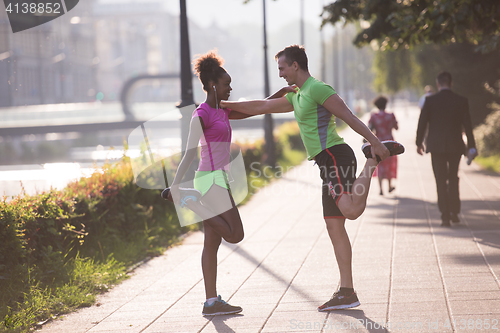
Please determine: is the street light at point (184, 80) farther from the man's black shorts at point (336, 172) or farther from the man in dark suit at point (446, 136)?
the man's black shorts at point (336, 172)

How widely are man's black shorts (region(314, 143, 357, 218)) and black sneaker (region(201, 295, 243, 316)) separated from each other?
101 cm

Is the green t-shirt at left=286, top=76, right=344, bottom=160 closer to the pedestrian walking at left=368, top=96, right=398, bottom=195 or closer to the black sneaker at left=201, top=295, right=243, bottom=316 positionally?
the black sneaker at left=201, top=295, right=243, bottom=316

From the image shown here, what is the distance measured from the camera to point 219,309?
4.48m

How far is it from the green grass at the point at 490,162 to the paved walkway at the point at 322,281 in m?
5.50

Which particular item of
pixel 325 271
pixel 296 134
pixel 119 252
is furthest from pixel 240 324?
pixel 296 134

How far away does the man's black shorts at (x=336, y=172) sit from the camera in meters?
4.26

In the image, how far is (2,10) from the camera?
7.20m

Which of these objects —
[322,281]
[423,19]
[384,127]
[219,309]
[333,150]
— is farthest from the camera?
[384,127]

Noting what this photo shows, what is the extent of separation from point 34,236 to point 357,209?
306 centimetres

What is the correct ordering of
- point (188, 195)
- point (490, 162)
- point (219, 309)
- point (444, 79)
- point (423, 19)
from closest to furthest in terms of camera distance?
point (188, 195) → point (219, 309) → point (444, 79) → point (423, 19) → point (490, 162)

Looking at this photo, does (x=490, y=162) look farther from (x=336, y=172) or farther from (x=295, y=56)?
(x=295, y=56)

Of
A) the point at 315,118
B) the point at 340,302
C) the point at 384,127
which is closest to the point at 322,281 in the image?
the point at 340,302

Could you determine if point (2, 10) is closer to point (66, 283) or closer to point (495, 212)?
point (66, 283)

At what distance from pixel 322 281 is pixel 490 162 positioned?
11.1 m
